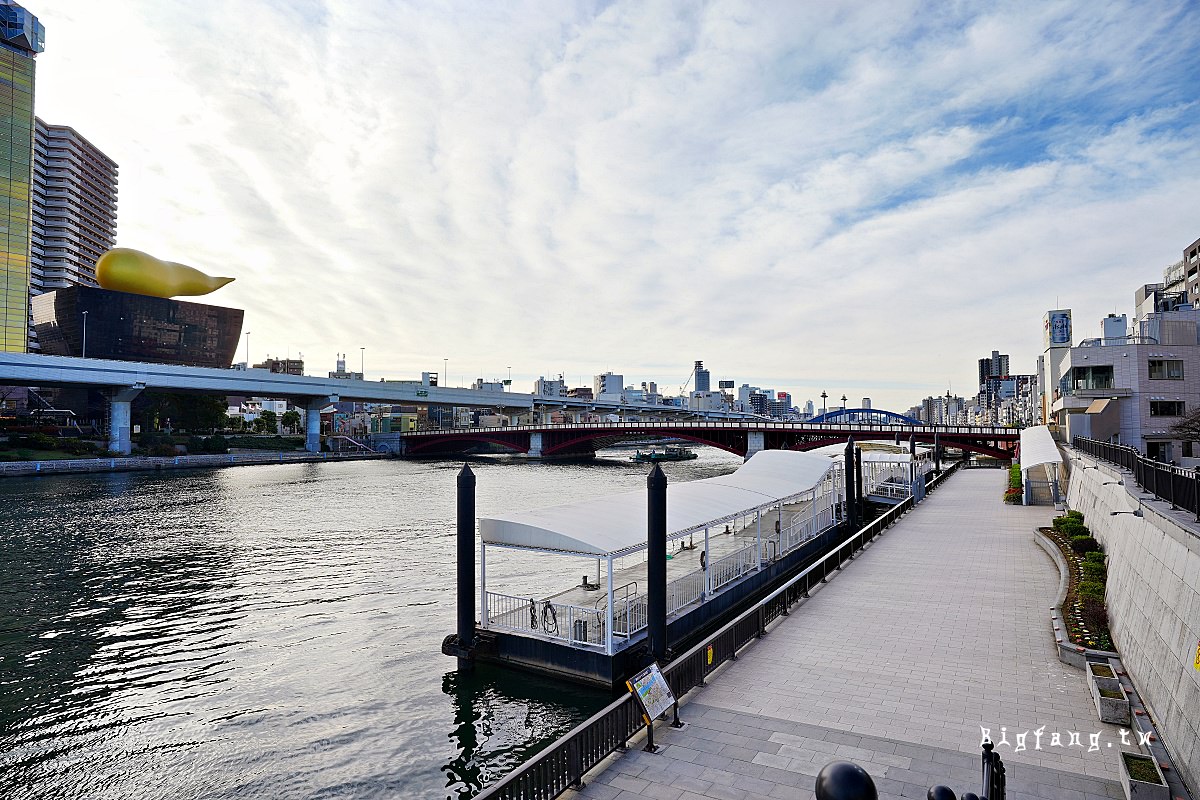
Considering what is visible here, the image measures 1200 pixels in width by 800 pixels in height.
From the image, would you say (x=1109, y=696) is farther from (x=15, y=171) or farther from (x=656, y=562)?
(x=15, y=171)

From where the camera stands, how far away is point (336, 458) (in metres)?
107

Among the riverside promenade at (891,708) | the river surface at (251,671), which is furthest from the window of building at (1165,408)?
the river surface at (251,671)

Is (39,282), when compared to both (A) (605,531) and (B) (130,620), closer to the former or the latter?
(B) (130,620)

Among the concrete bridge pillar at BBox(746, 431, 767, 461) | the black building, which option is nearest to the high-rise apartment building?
the black building

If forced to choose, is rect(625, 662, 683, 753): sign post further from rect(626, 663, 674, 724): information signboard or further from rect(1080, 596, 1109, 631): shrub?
rect(1080, 596, 1109, 631): shrub

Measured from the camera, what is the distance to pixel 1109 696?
10461 millimetres

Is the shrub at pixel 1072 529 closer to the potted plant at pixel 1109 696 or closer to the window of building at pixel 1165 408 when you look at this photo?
the potted plant at pixel 1109 696

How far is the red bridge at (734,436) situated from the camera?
7356 centimetres

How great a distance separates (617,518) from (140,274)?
13431 centimetres

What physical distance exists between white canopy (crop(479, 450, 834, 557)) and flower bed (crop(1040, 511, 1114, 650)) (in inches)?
333

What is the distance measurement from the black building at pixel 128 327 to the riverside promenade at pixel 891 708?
119 metres

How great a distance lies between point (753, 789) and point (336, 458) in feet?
356

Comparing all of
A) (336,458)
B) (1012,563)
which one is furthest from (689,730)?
(336,458)

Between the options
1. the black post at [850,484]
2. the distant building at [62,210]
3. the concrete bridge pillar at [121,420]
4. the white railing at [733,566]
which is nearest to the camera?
the white railing at [733,566]
